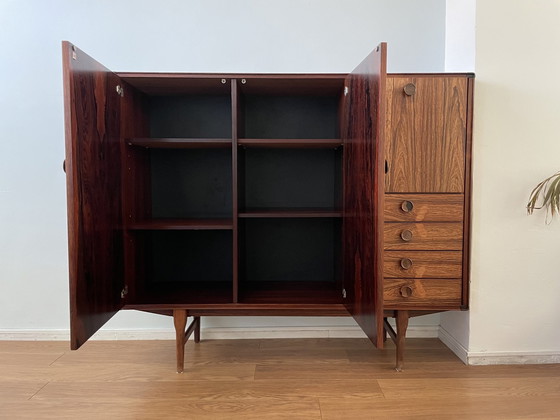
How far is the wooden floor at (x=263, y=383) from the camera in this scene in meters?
1.43

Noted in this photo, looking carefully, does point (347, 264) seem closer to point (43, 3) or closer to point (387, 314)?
point (387, 314)

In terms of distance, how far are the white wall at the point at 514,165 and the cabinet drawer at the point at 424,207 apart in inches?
5.4

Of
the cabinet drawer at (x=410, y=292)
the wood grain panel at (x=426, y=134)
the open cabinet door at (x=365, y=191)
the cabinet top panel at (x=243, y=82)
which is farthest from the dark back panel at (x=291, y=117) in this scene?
→ the cabinet drawer at (x=410, y=292)

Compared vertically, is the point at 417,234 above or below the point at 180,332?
above

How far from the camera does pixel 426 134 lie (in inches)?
63.9

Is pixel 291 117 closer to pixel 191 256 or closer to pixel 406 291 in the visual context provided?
pixel 191 256

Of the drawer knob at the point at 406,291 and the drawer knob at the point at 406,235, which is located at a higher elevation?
the drawer knob at the point at 406,235

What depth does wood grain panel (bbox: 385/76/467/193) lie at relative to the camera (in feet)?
5.29

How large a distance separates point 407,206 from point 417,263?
9.4 inches

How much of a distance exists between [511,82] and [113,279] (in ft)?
5.96

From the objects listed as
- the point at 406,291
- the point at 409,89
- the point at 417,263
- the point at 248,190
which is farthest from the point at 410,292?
the point at 248,190

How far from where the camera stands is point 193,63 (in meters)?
2.03

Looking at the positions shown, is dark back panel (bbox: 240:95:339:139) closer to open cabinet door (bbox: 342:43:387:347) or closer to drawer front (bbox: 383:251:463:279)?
open cabinet door (bbox: 342:43:387:347)

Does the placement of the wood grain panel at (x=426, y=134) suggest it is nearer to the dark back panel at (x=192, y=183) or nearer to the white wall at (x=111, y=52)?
the white wall at (x=111, y=52)
